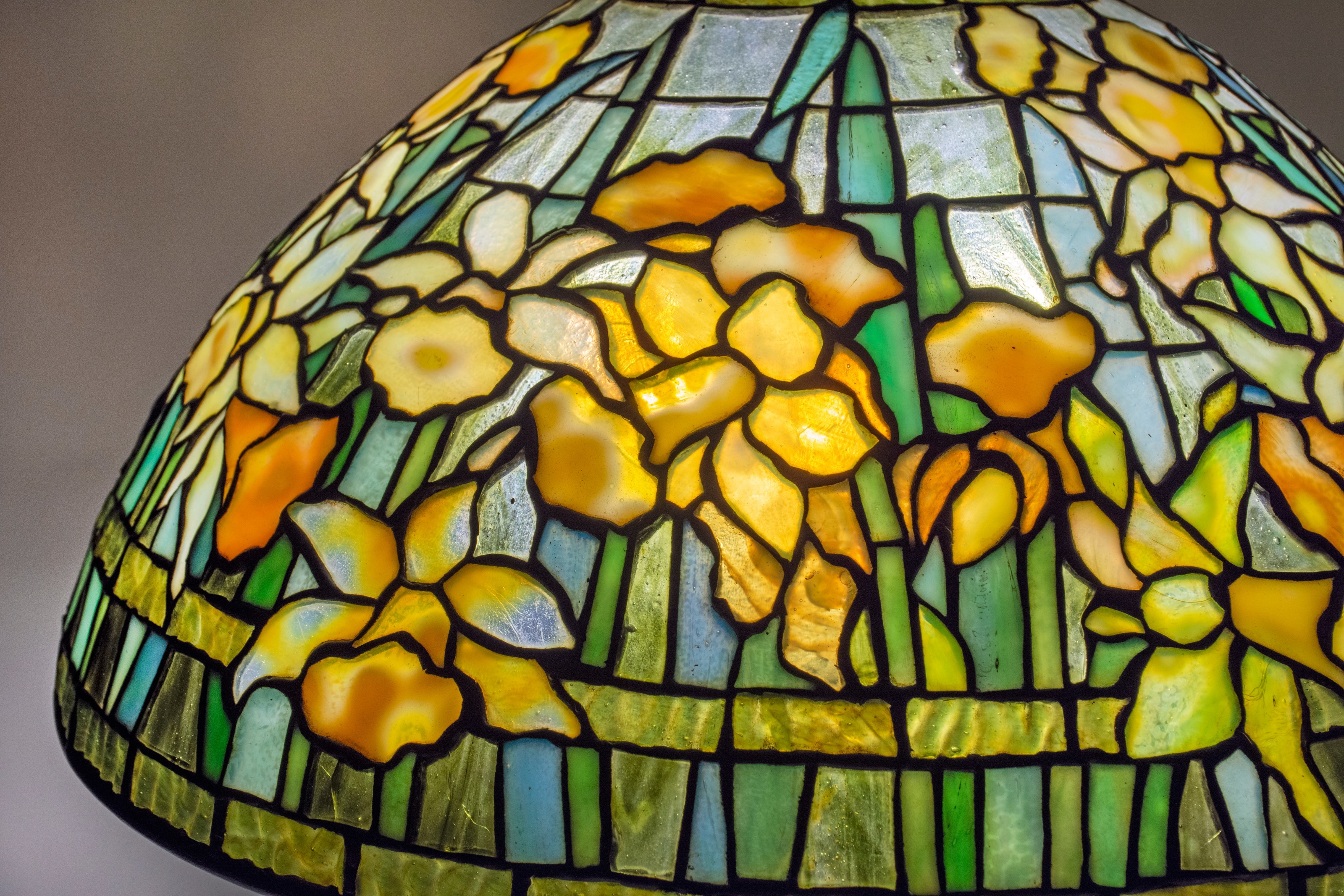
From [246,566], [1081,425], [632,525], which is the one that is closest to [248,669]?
[246,566]

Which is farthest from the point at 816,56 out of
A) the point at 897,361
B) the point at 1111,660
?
the point at 1111,660

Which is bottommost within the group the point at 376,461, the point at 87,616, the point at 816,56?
the point at 87,616

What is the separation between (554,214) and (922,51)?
16cm

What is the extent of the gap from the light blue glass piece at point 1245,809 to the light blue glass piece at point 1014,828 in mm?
60

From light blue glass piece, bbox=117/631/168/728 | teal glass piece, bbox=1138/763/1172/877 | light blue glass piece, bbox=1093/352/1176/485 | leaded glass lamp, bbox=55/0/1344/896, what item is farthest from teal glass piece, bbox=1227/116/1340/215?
light blue glass piece, bbox=117/631/168/728

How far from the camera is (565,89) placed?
55 centimetres

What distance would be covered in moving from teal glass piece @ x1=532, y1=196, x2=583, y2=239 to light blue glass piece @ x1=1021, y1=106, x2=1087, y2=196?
0.16m

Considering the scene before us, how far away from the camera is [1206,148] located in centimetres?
52

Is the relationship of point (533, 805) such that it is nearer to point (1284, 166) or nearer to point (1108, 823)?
point (1108, 823)

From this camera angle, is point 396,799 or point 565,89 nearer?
point 396,799

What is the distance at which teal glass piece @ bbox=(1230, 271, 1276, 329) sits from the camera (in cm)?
47

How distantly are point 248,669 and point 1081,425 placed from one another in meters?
0.29

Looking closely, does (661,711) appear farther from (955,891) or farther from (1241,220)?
(1241,220)

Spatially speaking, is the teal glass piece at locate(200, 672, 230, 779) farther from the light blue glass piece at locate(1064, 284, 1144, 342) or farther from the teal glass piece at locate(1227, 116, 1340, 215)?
the teal glass piece at locate(1227, 116, 1340, 215)
